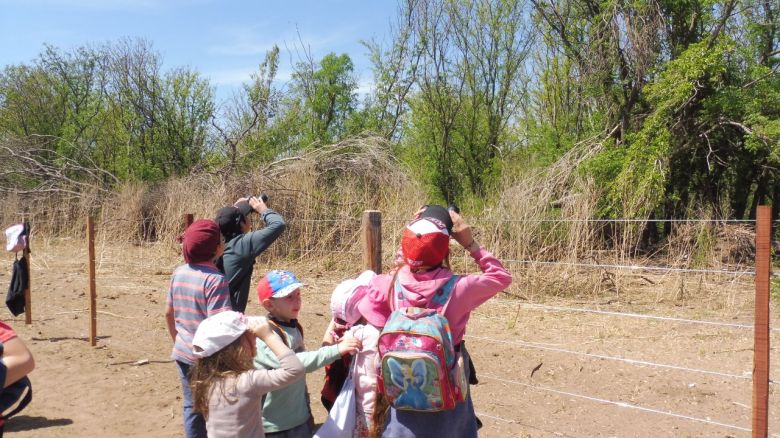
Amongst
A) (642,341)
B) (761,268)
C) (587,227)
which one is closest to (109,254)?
(587,227)

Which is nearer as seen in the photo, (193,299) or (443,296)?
(443,296)

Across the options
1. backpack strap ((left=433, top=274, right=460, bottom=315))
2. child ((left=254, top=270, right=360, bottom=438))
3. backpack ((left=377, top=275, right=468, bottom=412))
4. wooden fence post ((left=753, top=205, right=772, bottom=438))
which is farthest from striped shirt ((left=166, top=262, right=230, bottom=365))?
wooden fence post ((left=753, top=205, right=772, bottom=438))

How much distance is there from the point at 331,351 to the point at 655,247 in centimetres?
953

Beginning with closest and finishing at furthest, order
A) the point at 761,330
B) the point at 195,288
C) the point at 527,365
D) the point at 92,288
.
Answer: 1. the point at 761,330
2. the point at 195,288
3. the point at 527,365
4. the point at 92,288

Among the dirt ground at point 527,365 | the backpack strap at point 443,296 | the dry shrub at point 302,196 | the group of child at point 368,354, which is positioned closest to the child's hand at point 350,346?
the group of child at point 368,354

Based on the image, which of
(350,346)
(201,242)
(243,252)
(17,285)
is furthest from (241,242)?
(17,285)

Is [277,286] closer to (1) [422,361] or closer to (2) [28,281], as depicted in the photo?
(1) [422,361]

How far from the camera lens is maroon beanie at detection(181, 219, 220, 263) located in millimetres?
3154

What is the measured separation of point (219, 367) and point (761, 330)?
7.96 feet

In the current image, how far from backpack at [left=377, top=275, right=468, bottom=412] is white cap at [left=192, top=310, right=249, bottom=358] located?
594 mm

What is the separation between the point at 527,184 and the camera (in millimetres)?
11156

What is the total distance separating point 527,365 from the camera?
6129 millimetres

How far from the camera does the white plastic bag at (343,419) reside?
2.63 metres

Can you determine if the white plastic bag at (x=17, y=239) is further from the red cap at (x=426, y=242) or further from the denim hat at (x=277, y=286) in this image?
the red cap at (x=426, y=242)
